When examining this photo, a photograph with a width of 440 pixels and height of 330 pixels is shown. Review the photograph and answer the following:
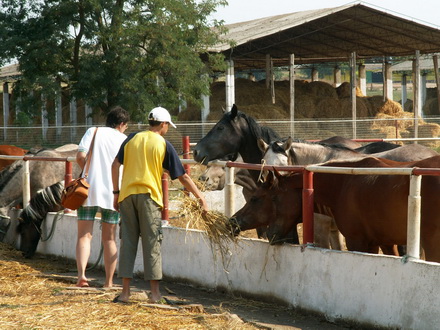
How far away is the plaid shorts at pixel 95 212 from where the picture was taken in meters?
7.64

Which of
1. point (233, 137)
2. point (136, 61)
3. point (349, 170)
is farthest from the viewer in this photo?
point (136, 61)

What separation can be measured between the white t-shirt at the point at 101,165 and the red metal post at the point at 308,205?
2.18 meters

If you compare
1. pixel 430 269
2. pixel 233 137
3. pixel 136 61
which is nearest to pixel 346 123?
pixel 136 61

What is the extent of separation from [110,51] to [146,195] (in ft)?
71.1

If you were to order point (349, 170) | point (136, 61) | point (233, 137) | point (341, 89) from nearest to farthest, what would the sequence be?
1. point (349, 170)
2. point (233, 137)
3. point (136, 61)
4. point (341, 89)

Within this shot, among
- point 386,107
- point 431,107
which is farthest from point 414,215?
point 431,107

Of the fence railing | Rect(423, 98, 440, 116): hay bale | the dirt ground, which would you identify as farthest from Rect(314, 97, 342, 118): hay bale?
the dirt ground

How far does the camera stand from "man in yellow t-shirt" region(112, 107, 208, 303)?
6594 millimetres

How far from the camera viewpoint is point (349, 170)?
19.9 ft

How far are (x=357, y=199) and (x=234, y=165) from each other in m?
1.49

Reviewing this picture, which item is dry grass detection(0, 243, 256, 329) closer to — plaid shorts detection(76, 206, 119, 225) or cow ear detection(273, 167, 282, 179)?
plaid shorts detection(76, 206, 119, 225)

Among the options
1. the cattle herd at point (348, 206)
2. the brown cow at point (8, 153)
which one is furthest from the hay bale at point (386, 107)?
the cattle herd at point (348, 206)

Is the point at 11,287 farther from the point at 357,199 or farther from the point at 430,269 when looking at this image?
the point at 430,269

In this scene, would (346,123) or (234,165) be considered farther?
(346,123)
